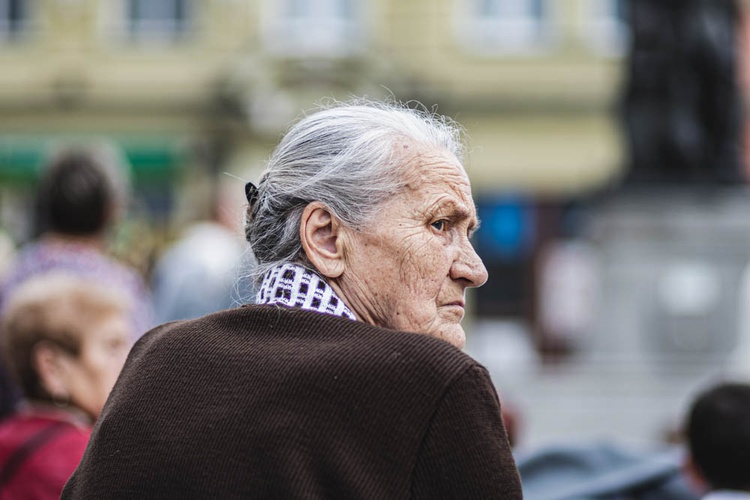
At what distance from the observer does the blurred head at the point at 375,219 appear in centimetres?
205

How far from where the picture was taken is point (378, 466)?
175 cm

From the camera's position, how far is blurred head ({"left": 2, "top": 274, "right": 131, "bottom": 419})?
3357 millimetres

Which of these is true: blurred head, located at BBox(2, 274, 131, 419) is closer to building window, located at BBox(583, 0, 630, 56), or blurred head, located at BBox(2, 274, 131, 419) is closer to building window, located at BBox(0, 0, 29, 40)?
building window, located at BBox(583, 0, 630, 56)

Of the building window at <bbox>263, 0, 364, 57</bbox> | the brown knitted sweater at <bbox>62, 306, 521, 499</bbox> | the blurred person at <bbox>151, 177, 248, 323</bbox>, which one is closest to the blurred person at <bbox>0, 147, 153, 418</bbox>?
the blurred person at <bbox>151, 177, 248, 323</bbox>

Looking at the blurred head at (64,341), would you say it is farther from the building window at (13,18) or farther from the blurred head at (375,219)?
the building window at (13,18)

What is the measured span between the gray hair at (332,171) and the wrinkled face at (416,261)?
0.03 metres

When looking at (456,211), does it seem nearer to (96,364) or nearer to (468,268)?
(468,268)

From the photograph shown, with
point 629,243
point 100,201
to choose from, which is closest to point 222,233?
point 100,201

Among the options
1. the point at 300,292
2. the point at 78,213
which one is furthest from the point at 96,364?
the point at 300,292

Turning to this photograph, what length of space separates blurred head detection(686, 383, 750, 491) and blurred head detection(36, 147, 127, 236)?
2.21 meters

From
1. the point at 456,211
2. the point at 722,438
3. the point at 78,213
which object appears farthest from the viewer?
the point at 78,213

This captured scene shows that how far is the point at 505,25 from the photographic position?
2322cm

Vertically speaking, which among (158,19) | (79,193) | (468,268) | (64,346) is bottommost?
(158,19)

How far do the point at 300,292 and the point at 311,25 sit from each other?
21.6 m
